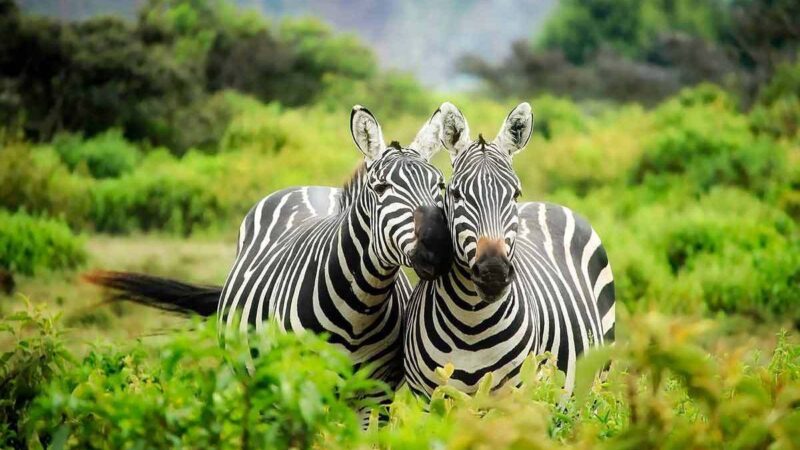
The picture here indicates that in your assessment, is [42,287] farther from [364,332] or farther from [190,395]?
[190,395]

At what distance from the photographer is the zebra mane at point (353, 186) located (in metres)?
4.41

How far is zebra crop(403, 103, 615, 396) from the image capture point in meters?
3.75

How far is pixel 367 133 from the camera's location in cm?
427

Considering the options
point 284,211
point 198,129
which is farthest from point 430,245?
point 198,129

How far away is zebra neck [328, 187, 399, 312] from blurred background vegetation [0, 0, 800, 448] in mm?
381

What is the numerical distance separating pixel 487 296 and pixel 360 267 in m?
0.68

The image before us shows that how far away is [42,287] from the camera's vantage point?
909 cm

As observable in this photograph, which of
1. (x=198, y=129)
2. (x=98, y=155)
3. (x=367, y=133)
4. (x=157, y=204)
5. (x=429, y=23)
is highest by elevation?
(x=429, y=23)

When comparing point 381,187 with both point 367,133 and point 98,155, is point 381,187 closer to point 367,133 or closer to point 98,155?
point 367,133

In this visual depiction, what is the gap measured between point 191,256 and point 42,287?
174cm

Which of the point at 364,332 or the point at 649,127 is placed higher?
the point at 649,127

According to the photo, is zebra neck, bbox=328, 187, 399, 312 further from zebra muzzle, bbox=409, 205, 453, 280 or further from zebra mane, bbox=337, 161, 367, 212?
zebra muzzle, bbox=409, 205, 453, 280

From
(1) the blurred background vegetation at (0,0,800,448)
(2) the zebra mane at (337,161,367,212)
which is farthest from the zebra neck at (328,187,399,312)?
(1) the blurred background vegetation at (0,0,800,448)

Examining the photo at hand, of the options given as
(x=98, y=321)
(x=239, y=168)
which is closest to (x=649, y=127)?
(x=239, y=168)
